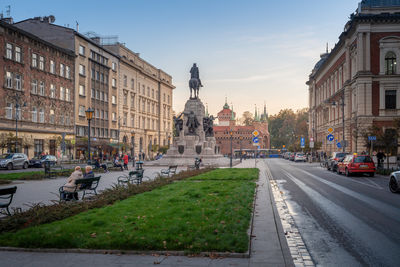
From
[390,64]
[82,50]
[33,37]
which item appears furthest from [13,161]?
[390,64]

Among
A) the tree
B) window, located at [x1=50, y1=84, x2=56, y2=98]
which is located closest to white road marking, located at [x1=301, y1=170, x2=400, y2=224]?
window, located at [x1=50, y1=84, x2=56, y2=98]

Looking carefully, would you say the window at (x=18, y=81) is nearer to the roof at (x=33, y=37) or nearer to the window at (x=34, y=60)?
the window at (x=34, y=60)

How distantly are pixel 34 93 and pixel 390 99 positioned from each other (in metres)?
41.8

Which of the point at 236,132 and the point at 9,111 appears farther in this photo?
the point at 236,132

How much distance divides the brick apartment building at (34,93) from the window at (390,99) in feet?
119

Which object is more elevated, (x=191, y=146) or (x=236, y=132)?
(x=236, y=132)

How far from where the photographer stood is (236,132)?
164250 millimetres

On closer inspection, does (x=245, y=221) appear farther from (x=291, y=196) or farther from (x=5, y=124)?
(x=5, y=124)

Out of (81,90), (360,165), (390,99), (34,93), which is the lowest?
(360,165)

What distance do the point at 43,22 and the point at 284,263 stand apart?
58239mm

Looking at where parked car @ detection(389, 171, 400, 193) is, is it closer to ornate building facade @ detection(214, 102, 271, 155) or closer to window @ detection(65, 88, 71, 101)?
window @ detection(65, 88, 71, 101)

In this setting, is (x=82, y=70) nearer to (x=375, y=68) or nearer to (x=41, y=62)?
(x=41, y=62)

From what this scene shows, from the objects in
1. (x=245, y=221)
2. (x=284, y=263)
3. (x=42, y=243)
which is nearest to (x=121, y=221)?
(x=42, y=243)

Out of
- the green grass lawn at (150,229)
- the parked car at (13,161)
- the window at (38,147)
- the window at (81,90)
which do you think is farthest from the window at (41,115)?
the green grass lawn at (150,229)
